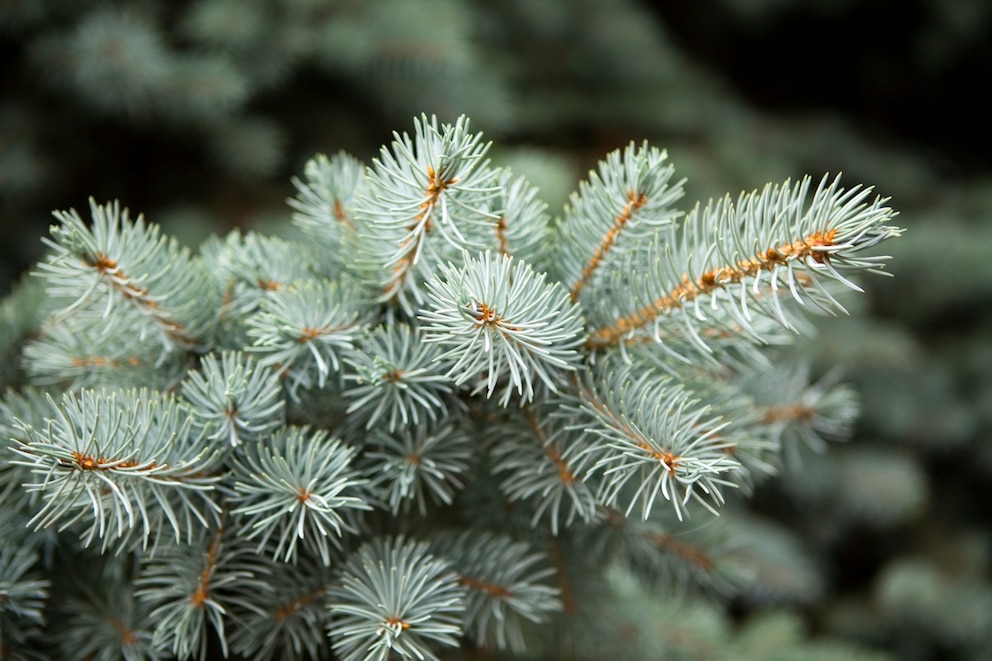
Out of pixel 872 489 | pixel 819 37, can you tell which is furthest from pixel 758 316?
pixel 819 37

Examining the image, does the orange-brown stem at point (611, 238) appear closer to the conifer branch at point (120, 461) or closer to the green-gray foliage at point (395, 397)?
the green-gray foliage at point (395, 397)

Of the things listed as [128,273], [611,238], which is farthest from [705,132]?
[128,273]

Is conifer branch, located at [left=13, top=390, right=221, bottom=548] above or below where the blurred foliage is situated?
below

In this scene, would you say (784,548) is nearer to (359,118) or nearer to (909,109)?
(359,118)

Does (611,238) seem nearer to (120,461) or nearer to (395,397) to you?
(395,397)

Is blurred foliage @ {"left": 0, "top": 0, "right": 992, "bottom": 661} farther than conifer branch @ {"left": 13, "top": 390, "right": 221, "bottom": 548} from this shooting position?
Yes

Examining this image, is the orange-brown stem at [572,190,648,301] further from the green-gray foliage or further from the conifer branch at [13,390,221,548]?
the conifer branch at [13,390,221,548]

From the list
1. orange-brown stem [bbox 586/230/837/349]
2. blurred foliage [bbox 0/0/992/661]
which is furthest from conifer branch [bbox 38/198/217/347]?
orange-brown stem [bbox 586/230/837/349]

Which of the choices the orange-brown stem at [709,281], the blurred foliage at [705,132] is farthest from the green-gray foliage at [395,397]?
the blurred foliage at [705,132]

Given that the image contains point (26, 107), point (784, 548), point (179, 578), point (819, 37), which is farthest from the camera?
point (819, 37)
